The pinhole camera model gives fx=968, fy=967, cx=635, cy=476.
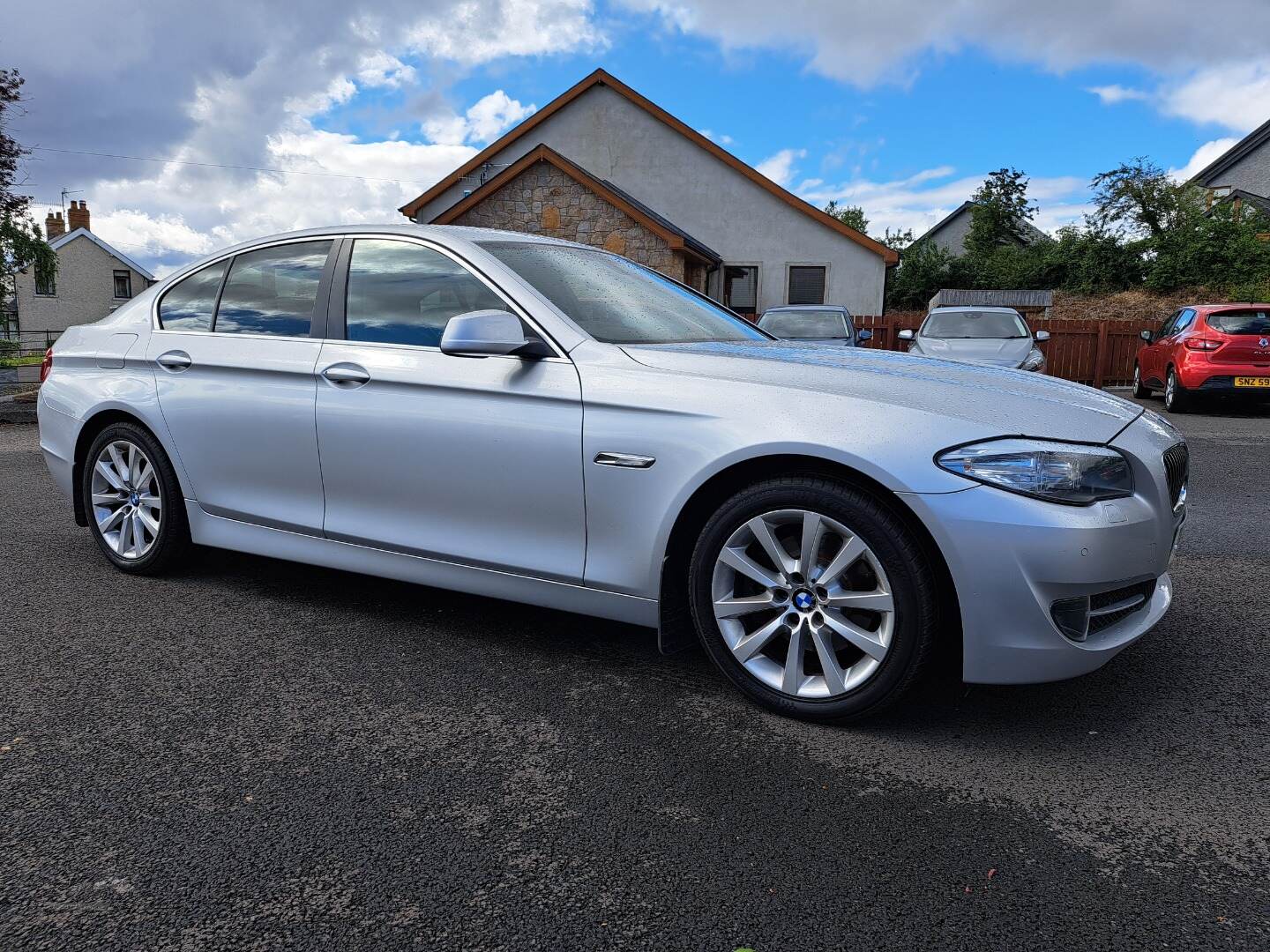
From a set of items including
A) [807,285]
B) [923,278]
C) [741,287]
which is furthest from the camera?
[923,278]

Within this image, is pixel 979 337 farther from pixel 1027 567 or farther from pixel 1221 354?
pixel 1027 567

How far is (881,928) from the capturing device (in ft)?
6.52

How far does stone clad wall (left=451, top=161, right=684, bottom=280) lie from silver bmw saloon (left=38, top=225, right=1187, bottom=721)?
46.7ft

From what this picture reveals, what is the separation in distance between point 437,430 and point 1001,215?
46.2 m

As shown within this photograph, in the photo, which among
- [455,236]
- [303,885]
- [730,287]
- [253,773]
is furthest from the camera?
[730,287]

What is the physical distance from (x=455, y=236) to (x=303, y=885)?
2.49 m

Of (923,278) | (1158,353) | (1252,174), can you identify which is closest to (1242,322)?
(1158,353)

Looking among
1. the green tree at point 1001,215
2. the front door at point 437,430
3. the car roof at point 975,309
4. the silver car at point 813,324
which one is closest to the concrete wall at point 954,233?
the green tree at point 1001,215

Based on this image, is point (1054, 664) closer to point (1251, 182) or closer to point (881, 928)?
point (881, 928)

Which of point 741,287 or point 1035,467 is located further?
point 741,287

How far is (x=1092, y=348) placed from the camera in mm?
21719

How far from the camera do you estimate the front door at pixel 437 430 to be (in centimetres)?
326

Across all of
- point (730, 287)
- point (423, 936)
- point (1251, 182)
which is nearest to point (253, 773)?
point (423, 936)

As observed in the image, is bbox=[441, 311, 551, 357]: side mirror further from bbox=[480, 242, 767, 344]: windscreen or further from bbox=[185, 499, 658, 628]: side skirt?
bbox=[185, 499, 658, 628]: side skirt
